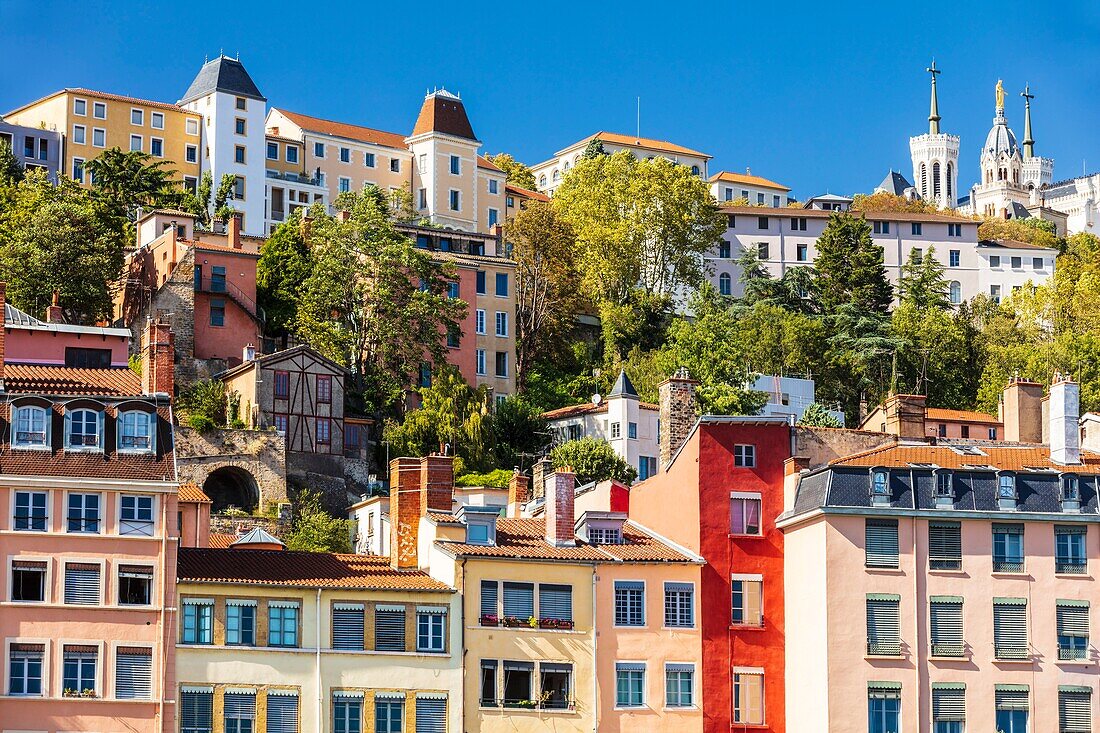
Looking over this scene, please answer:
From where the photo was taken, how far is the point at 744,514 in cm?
6181

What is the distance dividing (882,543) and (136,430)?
21.5 m

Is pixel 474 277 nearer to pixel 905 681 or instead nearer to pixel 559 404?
pixel 559 404

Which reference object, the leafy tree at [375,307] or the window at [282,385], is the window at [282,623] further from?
the leafy tree at [375,307]

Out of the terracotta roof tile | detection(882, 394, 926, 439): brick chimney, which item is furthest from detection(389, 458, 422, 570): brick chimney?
detection(882, 394, 926, 439): brick chimney

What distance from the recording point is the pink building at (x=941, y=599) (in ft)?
191

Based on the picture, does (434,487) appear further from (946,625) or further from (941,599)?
(946,625)

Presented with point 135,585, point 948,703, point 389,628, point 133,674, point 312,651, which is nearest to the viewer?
point 133,674

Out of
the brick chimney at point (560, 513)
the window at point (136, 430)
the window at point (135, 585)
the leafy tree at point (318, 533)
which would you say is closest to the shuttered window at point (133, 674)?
the window at point (135, 585)

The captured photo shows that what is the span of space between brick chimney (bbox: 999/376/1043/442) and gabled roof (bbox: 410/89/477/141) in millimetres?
68951

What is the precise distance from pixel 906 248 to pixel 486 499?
6460 centimetres

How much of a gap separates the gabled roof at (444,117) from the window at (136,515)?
293 ft

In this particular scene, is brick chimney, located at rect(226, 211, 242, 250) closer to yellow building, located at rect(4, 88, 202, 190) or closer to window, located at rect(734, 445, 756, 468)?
yellow building, located at rect(4, 88, 202, 190)

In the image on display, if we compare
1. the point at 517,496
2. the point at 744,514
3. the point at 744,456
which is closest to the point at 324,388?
the point at 517,496

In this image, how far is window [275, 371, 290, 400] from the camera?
91600 millimetres
